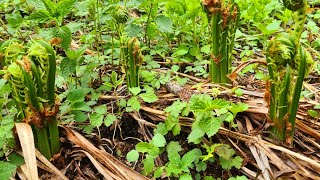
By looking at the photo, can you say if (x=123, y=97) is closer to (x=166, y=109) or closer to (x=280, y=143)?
(x=166, y=109)

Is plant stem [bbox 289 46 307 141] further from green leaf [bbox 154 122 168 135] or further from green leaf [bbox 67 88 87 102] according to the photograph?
green leaf [bbox 67 88 87 102]

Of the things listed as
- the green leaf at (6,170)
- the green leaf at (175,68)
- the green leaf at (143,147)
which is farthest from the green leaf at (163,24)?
the green leaf at (6,170)

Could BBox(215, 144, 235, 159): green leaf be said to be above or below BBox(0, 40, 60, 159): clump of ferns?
below

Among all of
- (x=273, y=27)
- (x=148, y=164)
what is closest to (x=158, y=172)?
(x=148, y=164)

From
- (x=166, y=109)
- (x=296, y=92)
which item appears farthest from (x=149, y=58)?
(x=296, y=92)

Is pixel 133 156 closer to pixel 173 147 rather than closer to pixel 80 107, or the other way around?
pixel 173 147

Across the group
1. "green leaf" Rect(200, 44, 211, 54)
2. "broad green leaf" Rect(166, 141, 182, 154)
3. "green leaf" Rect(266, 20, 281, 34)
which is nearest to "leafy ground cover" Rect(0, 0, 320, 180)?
"broad green leaf" Rect(166, 141, 182, 154)
